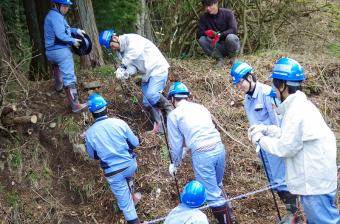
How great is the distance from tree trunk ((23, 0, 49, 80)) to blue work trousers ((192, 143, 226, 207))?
478 cm

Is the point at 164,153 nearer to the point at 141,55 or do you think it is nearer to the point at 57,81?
the point at 141,55

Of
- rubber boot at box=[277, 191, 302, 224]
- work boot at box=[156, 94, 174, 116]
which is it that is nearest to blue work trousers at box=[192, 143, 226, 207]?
rubber boot at box=[277, 191, 302, 224]

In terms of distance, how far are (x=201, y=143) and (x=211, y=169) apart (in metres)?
0.33

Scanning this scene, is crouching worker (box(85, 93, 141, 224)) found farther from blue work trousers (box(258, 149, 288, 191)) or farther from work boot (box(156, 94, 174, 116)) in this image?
blue work trousers (box(258, 149, 288, 191))

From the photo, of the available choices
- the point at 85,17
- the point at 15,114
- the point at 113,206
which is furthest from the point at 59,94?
the point at 113,206

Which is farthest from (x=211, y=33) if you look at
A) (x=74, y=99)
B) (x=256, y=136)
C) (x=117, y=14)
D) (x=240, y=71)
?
(x=256, y=136)

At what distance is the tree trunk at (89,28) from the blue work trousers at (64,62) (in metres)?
1.52

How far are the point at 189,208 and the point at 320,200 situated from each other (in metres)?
1.09

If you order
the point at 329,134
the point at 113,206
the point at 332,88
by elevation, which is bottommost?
the point at 113,206

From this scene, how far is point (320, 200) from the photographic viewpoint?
3.95 m

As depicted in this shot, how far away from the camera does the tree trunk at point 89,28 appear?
841cm

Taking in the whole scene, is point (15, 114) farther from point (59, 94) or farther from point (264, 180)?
point (264, 180)

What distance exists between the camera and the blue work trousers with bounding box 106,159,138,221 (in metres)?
5.83

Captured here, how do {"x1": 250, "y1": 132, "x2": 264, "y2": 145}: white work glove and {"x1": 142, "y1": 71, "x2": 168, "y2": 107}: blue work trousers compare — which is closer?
{"x1": 250, "y1": 132, "x2": 264, "y2": 145}: white work glove
